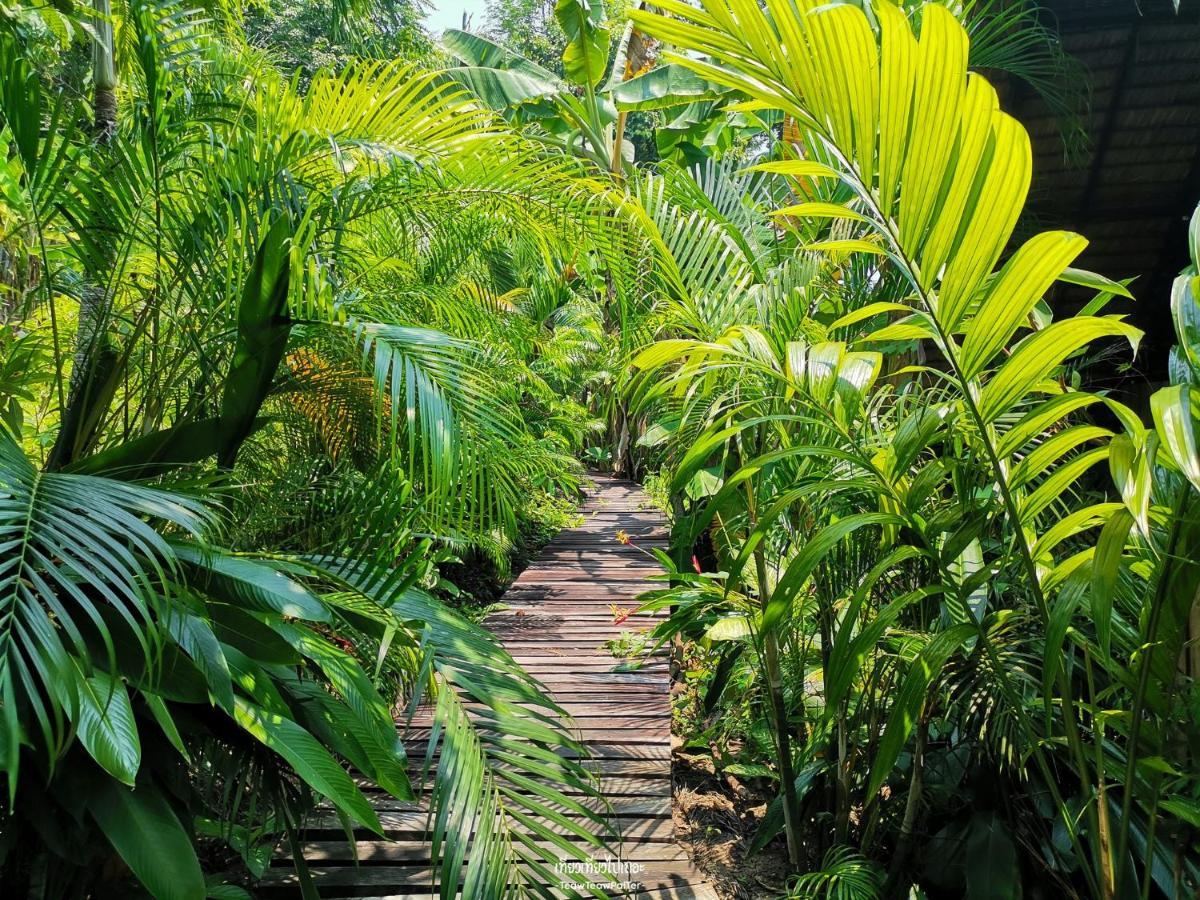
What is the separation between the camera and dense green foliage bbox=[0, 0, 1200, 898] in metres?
1.14

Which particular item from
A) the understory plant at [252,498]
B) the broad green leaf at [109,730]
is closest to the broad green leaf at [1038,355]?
the understory plant at [252,498]

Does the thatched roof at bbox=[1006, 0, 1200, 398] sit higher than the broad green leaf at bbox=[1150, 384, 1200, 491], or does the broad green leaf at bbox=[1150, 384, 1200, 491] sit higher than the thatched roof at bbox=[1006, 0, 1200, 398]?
the thatched roof at bbox=[1006, 0, 1200, 398]

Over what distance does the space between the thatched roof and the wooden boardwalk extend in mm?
2547

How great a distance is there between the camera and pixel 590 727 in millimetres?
2947

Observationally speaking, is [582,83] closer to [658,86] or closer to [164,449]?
[658,86]

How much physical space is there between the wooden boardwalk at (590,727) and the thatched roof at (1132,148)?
2.55 meters

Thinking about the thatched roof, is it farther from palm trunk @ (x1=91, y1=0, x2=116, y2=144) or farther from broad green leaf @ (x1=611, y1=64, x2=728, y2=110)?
palm trunk @ (x1=91, y1=0, x2=116, y2=144)

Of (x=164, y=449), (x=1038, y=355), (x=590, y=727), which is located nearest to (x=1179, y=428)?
(x=1038, y=355)

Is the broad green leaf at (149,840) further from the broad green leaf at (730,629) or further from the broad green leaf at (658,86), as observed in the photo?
the broad green leaf at (658,86)

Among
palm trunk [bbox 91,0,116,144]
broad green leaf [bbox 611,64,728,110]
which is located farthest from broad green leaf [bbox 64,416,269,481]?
broad green leaf [bbox 611,64,728,110]

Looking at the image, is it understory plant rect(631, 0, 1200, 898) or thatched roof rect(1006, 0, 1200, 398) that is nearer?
understory plant rect(631, 0, 1200, 898)

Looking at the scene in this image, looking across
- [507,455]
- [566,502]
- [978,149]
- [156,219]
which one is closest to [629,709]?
[507,455]

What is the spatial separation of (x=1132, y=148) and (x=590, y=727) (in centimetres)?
336

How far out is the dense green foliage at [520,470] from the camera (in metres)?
1.14
